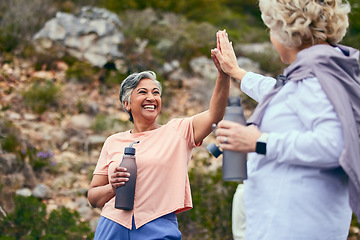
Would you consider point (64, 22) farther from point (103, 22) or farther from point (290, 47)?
point (290, 47)

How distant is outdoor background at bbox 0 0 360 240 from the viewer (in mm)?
6141

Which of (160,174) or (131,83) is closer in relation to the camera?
(160,174)

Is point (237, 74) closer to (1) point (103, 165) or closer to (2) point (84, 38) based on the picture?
(1) point (103, 165)

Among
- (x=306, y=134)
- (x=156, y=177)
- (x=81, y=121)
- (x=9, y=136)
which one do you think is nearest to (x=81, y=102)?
(x=81, y=121)

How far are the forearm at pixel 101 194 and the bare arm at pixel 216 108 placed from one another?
559 millimetres

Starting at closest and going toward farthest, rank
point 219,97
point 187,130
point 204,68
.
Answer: point 219,97
point 187,130
point 204,68

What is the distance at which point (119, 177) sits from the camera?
2.50 m

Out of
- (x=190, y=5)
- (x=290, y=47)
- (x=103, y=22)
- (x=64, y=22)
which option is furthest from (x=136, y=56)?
(x=290, y=47)

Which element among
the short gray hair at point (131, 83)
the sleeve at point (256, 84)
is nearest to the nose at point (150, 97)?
the short gray hair at point (131, 83)

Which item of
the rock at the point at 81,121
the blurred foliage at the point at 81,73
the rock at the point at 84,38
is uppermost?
the rock at the point at 84,38

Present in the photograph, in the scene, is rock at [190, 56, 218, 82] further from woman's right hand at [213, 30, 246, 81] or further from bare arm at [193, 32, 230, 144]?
woman's right hand at [213, 30, 246, 81]

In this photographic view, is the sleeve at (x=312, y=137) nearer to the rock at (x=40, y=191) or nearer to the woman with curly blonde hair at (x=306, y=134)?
the woman with curly blonde hair at (x=306, y=134)

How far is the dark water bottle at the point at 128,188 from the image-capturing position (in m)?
2.53

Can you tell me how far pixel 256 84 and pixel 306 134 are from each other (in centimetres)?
75
